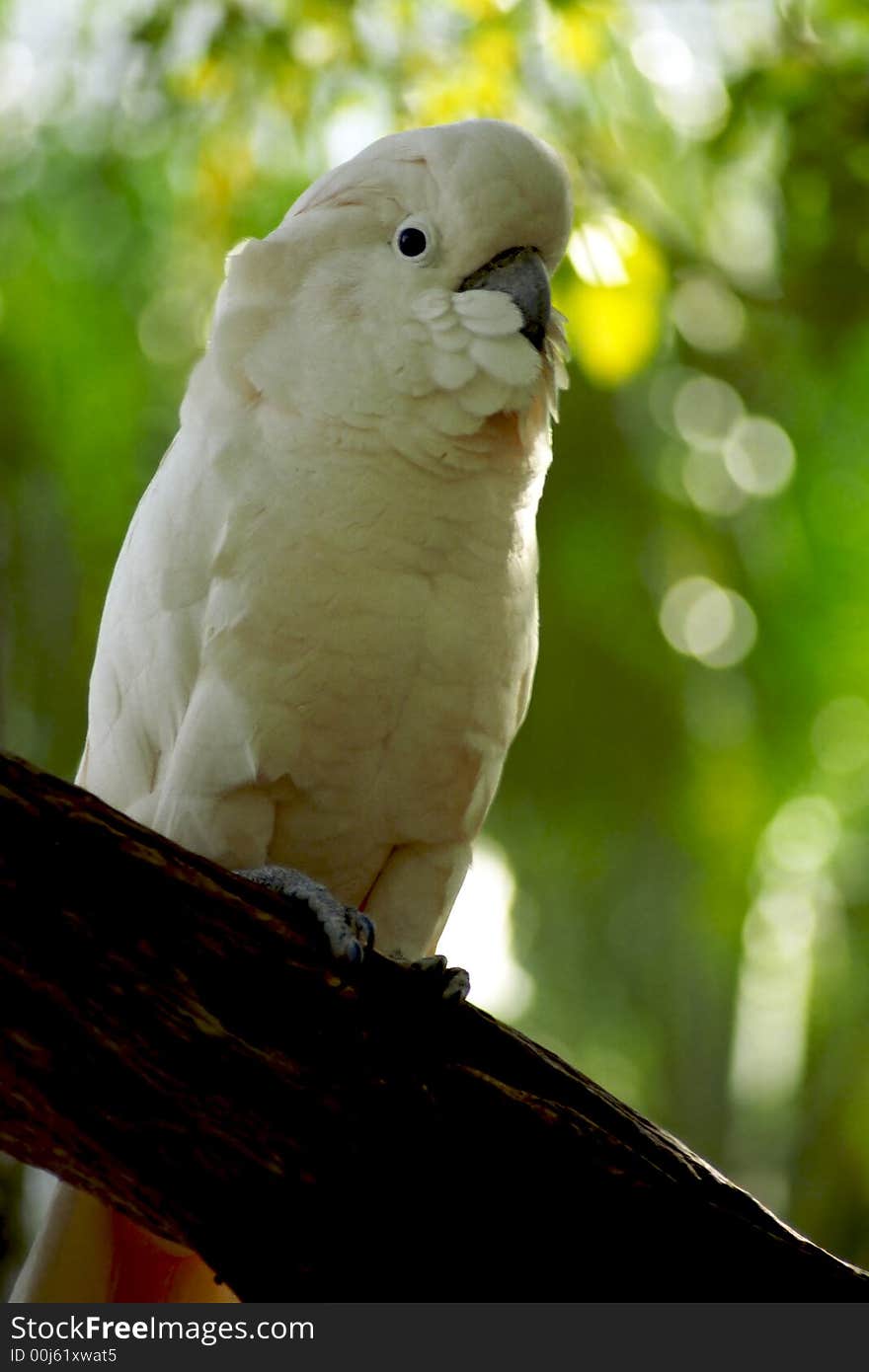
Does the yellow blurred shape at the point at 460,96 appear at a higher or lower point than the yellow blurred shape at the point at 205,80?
higher

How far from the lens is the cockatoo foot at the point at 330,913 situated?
1.76 metres

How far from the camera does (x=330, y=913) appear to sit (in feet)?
5.93

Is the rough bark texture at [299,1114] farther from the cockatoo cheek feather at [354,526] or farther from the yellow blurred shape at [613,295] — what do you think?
the yellow blurred shape at [613,295]

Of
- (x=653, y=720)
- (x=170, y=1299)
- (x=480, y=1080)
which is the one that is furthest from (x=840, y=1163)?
(x=480, y=1080)

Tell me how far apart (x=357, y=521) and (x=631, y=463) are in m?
4.27

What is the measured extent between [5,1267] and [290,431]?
2.61m

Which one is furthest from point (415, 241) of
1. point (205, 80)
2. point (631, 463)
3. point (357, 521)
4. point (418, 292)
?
point (631, 463)

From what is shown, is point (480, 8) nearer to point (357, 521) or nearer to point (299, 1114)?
point (357, 521)

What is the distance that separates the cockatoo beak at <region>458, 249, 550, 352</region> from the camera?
1.97 metres

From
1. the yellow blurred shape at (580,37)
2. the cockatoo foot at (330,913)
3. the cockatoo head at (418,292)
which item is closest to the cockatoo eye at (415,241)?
the cockatoo head at (418,292)

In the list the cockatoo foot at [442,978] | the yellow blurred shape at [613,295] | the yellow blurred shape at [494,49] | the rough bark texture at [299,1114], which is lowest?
the rough bark texture at [299,1114]

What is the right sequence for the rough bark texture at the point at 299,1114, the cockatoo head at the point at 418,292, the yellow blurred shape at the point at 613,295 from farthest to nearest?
the yellow blurred shape at the point at 613,295 → the cockatoo head at the point at 418,292 → the rough bark texture at the point at 299,1114
